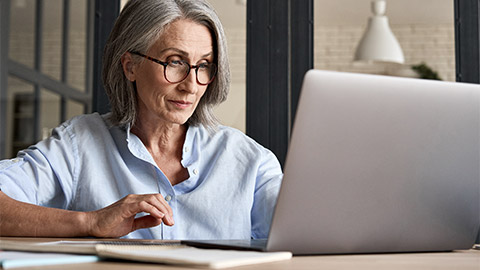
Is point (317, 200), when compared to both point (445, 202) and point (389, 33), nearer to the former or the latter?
point (445, 202)

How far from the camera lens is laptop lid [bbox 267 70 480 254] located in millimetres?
790

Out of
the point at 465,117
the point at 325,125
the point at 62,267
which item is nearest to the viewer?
the point at 62,267

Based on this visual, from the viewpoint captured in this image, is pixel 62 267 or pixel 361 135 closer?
pixel 62 267

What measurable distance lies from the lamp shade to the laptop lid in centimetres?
138

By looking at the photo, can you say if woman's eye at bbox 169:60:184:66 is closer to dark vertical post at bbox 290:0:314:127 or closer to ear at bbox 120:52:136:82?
ear at bbox 120:52:136:82

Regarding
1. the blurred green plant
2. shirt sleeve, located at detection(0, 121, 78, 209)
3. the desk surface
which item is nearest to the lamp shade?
the blurred green plant

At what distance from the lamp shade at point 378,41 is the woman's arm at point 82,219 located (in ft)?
4.29

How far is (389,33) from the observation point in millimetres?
2461

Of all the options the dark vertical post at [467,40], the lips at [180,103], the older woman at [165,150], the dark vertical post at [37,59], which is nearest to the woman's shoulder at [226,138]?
the older woman at [165,150]

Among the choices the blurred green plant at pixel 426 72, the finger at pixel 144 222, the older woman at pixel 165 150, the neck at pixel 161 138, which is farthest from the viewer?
the blurred green plant at pixel 426 72

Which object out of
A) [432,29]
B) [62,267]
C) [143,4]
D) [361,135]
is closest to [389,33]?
[432,29]

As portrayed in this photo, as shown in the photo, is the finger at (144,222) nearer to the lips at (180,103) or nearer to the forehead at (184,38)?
the lips at (180,103)

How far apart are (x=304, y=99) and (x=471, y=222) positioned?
41 centimetres

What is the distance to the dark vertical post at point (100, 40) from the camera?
2213 mm
